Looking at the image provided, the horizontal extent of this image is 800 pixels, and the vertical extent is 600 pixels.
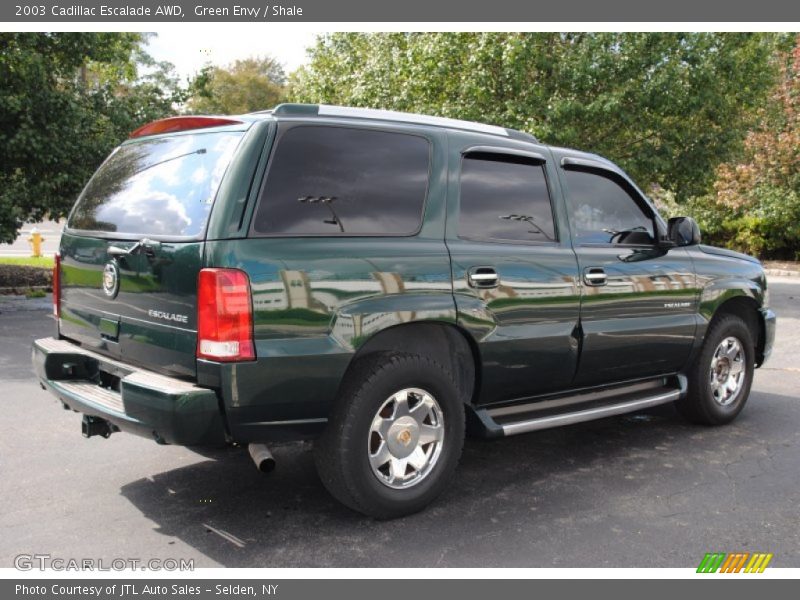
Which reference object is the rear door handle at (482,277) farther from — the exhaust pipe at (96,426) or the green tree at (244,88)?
the green tree at (244,88)

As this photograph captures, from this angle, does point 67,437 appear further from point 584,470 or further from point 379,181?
point 584,470

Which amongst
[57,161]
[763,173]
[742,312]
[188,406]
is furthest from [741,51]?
[188,406]

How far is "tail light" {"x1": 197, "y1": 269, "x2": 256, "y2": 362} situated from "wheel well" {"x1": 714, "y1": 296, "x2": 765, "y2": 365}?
3.92m

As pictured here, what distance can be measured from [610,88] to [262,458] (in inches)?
482

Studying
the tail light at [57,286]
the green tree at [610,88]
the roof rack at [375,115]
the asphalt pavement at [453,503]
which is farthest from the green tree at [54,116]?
the roof rack at [375,115]

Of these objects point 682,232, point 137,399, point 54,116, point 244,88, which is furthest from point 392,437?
point 244,88

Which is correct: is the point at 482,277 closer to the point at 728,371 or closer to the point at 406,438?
the point at 406,438

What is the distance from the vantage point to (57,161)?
39.4 feet

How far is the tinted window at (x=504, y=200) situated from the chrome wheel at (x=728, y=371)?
6.83 feet

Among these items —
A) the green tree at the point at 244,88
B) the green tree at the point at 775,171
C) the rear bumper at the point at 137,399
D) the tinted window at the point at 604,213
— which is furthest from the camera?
the green tree at the point at 244,88

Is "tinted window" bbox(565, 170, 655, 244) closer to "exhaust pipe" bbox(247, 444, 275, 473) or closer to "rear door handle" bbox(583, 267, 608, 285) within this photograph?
"rear door handle" bbox(583, 267, 608, 285)

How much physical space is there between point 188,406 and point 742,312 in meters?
4.58

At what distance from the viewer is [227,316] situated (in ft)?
11.1

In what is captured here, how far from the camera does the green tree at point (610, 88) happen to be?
13.8 meters
